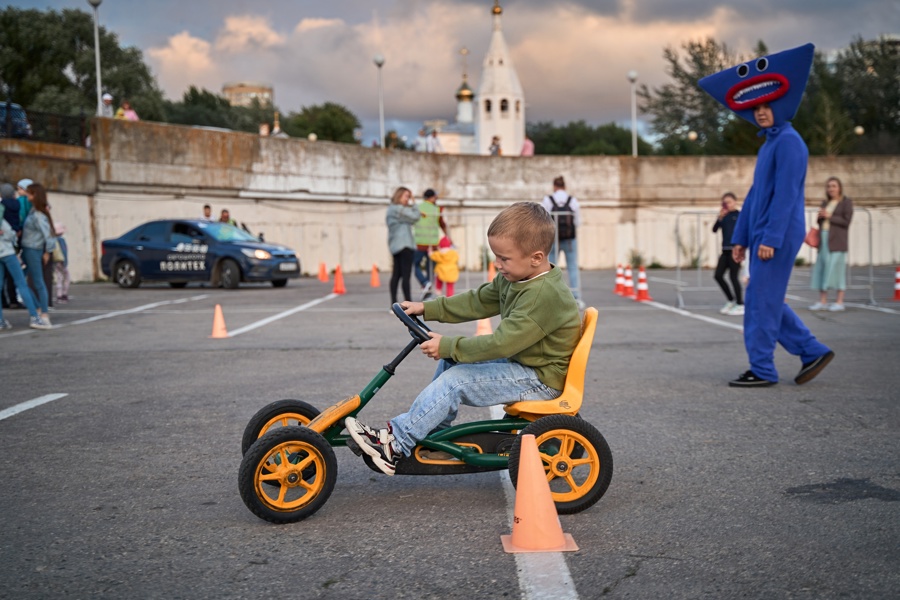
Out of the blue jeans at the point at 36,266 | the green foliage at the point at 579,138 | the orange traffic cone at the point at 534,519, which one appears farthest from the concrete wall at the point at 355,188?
the green foliage at the point at 579,138

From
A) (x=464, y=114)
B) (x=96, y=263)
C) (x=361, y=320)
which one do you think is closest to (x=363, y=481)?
(x=361, y=320)

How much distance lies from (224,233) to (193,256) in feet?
3.08

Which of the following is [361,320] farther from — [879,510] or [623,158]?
[623,158]

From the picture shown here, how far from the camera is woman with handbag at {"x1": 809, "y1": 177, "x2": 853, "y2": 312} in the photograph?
14367mm

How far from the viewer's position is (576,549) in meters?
3.50

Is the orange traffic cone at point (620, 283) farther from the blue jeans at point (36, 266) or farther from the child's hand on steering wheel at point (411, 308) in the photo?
the child's hand on steering wheel at point (411, 308)

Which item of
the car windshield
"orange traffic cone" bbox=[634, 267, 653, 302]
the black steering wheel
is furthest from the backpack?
the black steering wheel

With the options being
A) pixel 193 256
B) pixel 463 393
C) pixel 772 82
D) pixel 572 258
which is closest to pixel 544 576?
pixel 463 393

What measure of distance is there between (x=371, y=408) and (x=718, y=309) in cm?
1016

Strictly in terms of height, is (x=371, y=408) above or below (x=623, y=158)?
below

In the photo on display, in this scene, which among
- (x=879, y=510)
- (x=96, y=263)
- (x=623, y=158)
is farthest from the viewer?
(x=623, y=158)

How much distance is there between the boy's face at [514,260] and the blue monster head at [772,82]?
370 centimetres

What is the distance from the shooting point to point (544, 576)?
3189 mm

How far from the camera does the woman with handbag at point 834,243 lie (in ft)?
47.1
